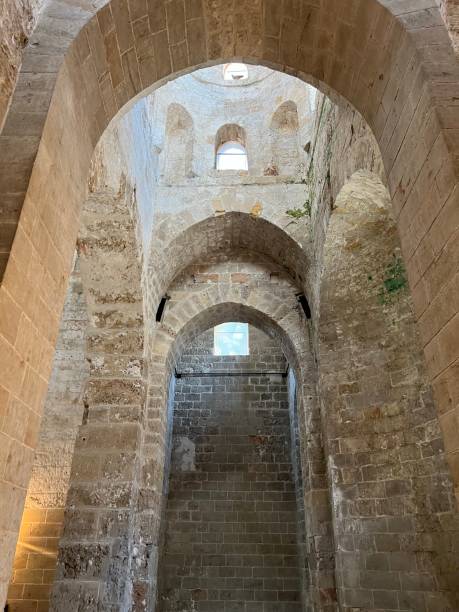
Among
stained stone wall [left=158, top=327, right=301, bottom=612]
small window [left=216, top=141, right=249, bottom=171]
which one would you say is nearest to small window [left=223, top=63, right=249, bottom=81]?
small window [left=216, top=141, right=249, bottom=171]

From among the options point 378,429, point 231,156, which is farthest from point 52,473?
point 231,156

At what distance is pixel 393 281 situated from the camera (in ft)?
19.0

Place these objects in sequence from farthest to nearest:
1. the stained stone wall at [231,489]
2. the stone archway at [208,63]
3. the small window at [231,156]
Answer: the stained stone wall at [231,489]
the small window at [231,156]
the stone archway at [208,63]

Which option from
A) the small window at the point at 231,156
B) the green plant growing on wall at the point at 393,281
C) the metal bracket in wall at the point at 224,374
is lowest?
the green plant growing on wall at the point at 393,281

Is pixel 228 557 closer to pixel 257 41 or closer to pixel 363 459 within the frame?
pixel 363 459

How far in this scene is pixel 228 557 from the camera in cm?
891

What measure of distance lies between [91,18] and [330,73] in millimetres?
1638

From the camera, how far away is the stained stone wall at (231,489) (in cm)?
868

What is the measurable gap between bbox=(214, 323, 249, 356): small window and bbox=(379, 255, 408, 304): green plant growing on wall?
527 cm

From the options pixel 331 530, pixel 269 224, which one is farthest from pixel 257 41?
pixel 331 530

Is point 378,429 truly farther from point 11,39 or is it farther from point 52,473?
point 11,39

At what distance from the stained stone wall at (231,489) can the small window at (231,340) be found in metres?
0.21

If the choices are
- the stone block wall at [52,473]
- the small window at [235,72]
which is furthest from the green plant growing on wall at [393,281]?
the small window at [235,72]

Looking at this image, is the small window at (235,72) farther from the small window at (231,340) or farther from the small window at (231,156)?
the small window at (231,340)
